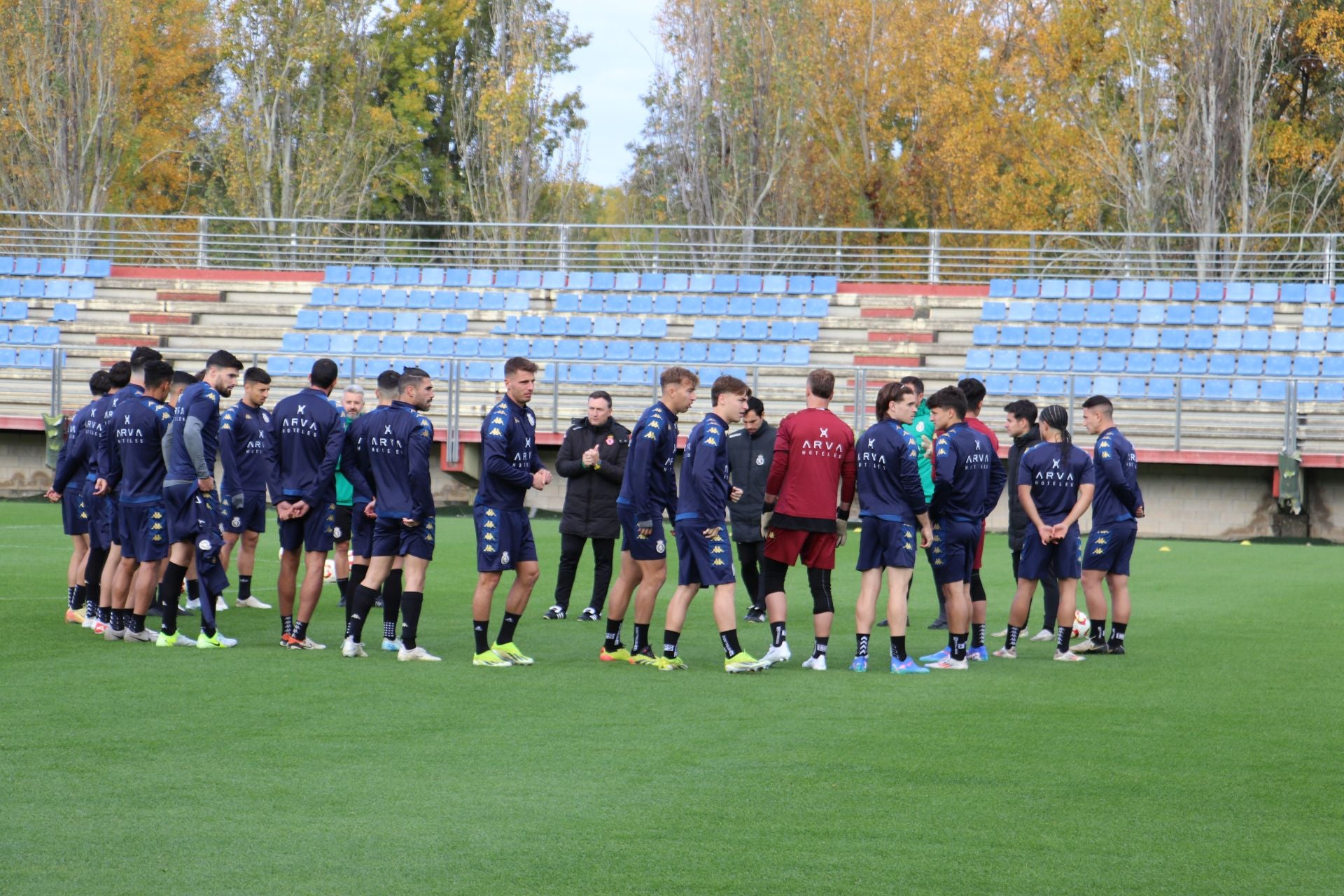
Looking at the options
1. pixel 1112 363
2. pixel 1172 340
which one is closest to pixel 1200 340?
pixel 1172 340

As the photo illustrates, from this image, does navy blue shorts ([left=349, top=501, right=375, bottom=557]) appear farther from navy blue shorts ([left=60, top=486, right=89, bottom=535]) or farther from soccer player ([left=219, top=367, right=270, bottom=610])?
navy blue shorts ([left=60, top=486, right=89, bottom=535])

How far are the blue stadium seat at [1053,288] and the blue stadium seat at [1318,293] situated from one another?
394 centimetres

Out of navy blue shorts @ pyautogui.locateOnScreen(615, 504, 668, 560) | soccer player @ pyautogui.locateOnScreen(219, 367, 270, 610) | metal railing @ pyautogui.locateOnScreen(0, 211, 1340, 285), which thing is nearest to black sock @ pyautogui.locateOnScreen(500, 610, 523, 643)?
navy blue shorts @ pyautogui.locateOnScreen(615, 504, 668, 560)

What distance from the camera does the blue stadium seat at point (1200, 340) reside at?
23.2 m

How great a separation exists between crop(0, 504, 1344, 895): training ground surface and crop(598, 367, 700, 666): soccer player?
1.10 feet

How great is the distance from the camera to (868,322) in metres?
25.4

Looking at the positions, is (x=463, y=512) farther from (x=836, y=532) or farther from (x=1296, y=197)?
(x=1296, y=197)

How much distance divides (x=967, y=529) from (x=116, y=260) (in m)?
28.8

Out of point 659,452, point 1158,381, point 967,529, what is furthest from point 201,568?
point 1158,381

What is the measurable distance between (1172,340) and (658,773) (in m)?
19.4

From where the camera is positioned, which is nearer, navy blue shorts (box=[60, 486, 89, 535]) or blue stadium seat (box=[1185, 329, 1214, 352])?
navy blue shorts (box=[60, 486, 89, 535])

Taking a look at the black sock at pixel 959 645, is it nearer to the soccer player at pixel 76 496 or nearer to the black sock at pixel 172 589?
the black sock at pixel 172 589

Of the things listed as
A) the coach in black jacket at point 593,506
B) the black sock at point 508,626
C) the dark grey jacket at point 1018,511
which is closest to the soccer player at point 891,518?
the dark grey jacket at point 1018,511

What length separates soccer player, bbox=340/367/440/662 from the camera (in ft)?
28.7
